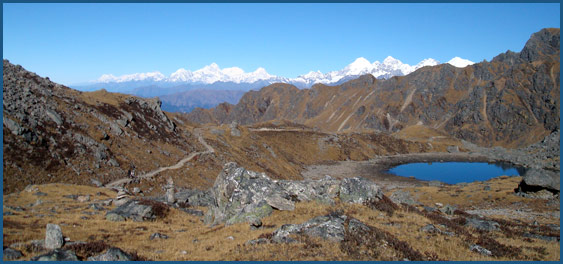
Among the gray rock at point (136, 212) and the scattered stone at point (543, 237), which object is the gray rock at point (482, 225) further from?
the gray rock at point (136, 212)

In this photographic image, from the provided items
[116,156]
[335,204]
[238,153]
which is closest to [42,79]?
[116,156]

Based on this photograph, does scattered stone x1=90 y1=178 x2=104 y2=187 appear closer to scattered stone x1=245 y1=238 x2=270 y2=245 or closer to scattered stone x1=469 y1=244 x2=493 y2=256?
scattered stone x1=245 y1=238 x2=270 y2=245

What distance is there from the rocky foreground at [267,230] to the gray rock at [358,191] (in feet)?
0.30

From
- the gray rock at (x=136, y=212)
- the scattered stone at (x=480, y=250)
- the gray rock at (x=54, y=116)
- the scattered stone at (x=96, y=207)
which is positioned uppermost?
the gray rock at (x=54, y=116)

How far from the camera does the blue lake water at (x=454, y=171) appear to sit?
144m

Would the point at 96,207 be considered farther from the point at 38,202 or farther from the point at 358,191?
the point at 358,191

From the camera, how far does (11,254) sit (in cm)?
1638

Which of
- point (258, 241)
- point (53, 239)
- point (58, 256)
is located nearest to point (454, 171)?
point (258, 241)

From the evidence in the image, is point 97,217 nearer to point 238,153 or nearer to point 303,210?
point 303,210

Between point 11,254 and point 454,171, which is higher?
point 11,254

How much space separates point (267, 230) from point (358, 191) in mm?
10790

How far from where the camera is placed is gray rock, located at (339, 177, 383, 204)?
2769 cm

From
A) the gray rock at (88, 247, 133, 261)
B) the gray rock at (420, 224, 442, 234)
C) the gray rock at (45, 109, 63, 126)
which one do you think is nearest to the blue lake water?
the gray rock at (420, 224, 442, 234)

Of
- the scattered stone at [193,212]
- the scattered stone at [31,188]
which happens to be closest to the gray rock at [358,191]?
the scattered stone at [193,212]
